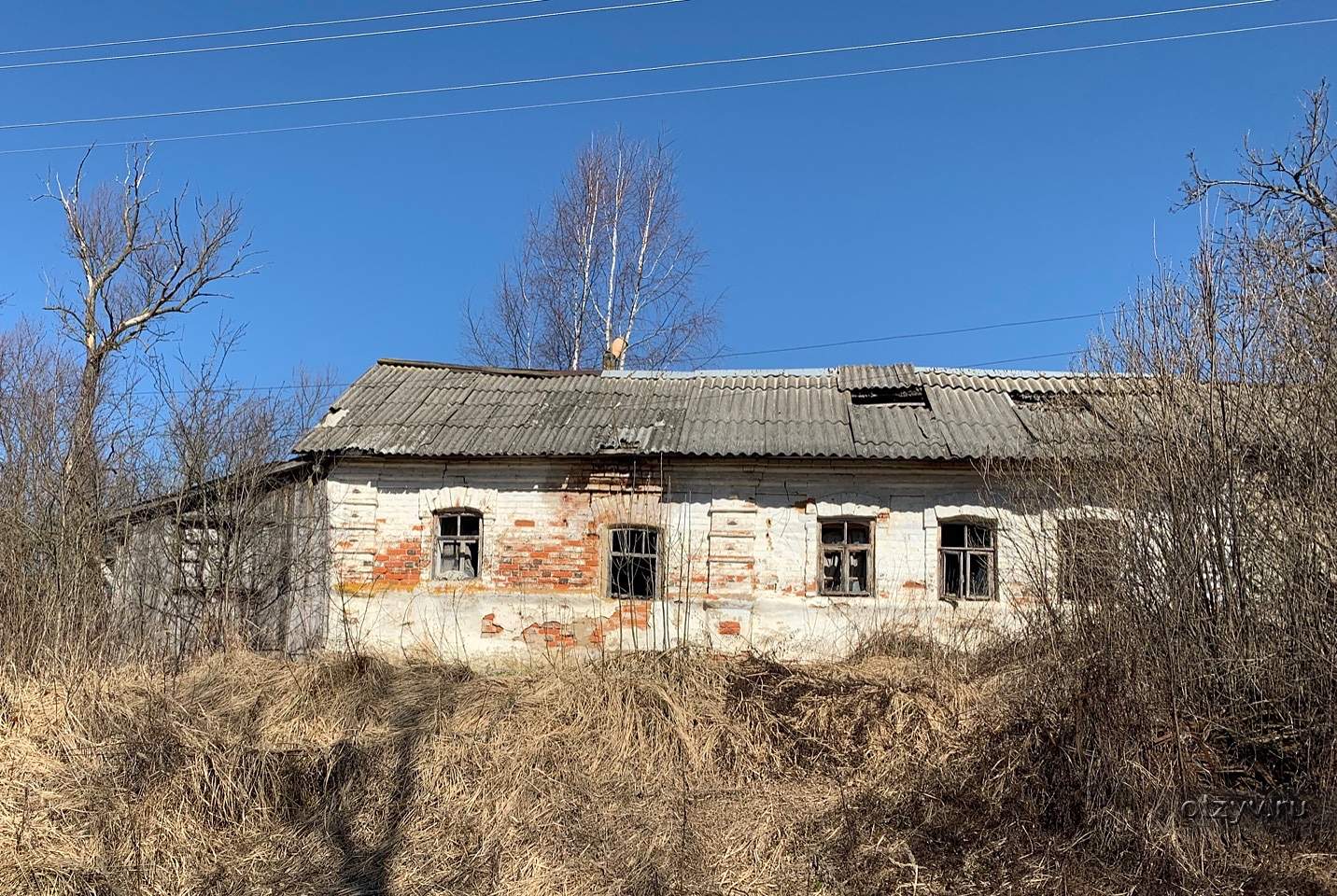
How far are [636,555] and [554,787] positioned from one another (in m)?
5.20

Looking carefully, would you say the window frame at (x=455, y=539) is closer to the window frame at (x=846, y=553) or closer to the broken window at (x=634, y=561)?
the broken window at (x=634, y=561)

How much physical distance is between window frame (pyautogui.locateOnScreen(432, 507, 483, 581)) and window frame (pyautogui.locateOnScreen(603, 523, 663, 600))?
171cm

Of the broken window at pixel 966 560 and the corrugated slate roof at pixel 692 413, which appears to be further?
the corrugated slate roof at pixel 692 413

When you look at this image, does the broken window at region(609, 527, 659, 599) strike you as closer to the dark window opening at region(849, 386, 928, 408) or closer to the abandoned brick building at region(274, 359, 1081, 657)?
the abandoned brick building at region(274, 359, 1081, 657)

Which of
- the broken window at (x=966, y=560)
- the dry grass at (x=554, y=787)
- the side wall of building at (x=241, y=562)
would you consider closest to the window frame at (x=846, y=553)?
the broken window at (x=966, y=560)

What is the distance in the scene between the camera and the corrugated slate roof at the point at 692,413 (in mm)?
11250

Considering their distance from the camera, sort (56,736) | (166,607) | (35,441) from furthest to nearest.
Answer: (166,607) → (35,441) → (56,736)

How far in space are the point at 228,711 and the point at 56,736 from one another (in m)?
1.12

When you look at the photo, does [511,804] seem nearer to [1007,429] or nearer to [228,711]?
[228,711]

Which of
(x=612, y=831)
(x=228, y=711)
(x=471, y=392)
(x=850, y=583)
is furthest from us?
(x=471, y=392)

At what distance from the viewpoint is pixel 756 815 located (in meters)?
5.83

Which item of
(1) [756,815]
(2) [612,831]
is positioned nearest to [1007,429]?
(1) [756,815]

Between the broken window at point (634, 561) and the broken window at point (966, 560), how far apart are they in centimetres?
371

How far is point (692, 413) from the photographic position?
12.4 meters
